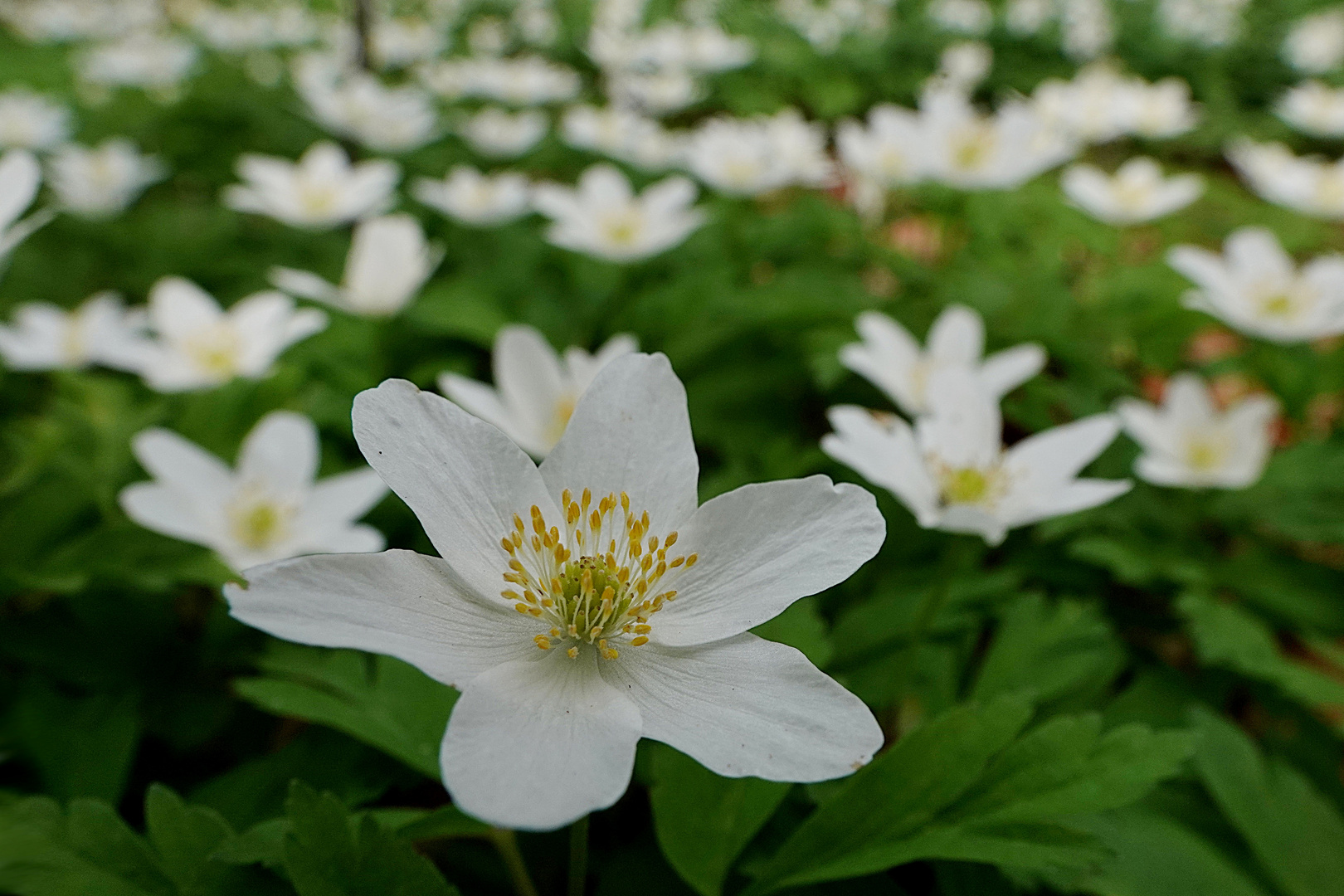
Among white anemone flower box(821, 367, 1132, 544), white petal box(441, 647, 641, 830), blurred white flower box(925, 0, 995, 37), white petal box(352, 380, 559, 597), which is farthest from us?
blurred white flower box(925, 0, 995, 37)

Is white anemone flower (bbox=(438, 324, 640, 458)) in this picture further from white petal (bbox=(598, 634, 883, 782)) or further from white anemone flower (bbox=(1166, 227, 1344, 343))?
white anemone flower (bbox=(1166, 227, 1344, 343))

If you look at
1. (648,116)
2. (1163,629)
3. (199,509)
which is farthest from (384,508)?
(648,116)

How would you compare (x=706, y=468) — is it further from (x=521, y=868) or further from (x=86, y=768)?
(x=86, y=768)

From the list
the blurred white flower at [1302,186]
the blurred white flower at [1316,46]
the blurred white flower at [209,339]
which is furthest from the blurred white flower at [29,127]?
the blurred white flower at [1316,46]

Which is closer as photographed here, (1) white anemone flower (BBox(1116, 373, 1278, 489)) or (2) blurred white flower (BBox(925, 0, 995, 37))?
(1) white anemone flower (BBox(1116, 373, 1278, 489))

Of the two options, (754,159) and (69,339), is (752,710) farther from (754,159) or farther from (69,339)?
(754,159)

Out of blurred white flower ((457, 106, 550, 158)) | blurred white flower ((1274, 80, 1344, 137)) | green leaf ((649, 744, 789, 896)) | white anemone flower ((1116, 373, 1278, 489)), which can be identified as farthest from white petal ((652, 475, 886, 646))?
blurred white flower ((1274, 80, 1344, 137))

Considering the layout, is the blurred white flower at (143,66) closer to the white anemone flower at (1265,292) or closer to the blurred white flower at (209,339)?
the blurred white flower at (209,339)
